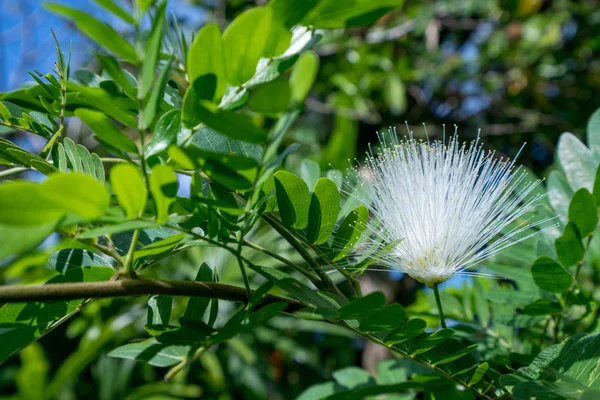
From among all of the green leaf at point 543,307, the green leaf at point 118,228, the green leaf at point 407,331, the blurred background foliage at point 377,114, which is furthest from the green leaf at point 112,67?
the blurred background foliage at point 377,114

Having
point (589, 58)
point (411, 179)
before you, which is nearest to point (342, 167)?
point (411, 179)

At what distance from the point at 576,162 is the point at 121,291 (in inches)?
25.0

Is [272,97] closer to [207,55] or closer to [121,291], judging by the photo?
[207,55]

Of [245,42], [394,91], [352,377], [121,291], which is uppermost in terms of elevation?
[394,91]

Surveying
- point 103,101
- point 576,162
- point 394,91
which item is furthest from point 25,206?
point 394,91

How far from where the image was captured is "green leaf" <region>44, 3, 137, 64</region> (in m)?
0.38

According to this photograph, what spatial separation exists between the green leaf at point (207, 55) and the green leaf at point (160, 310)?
23 cm

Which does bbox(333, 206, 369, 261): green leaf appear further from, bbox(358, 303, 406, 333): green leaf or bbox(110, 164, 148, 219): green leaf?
bbox(110, 164, 148, 219): green leaf

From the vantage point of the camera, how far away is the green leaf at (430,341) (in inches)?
20.9

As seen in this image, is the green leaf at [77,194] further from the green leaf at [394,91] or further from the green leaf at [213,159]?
the green leaf at [394,91]

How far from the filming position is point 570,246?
2.07 feet

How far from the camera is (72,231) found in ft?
1.63

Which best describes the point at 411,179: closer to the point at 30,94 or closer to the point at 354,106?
the point at 30,94

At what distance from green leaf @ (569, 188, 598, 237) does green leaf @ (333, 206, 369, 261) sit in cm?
23
